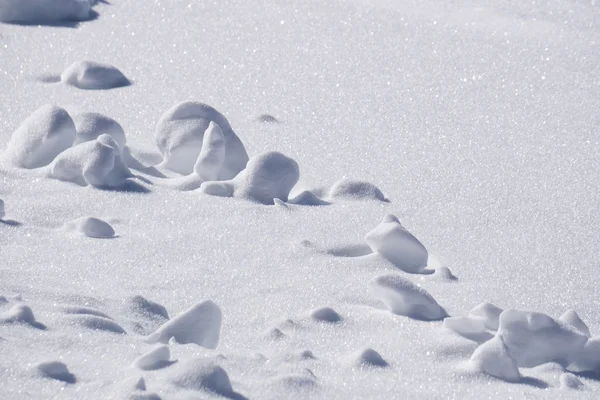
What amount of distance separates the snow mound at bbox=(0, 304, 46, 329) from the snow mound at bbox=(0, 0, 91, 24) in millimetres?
1709

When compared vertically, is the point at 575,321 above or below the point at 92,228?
above

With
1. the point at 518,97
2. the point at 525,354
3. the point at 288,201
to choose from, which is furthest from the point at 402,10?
the point at 525,354

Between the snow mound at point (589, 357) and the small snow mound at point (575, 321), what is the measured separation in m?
0.06

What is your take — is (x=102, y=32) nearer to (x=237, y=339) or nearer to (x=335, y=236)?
(x=335, y=236)

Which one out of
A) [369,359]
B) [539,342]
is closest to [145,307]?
[369,359]

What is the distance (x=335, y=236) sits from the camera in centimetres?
187

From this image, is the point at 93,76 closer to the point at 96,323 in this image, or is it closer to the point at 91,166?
the point at 91,166

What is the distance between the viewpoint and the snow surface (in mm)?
1394

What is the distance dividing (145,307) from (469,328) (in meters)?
0.49

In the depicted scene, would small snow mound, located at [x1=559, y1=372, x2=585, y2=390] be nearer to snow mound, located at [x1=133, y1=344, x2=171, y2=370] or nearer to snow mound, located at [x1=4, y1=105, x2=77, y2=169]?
snow mound, located at [x1=133, y1=344, x2=171, y2=370]

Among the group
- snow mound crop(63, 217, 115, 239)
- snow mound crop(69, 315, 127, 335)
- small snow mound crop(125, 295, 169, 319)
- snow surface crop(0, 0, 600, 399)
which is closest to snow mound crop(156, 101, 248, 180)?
snow surface crop(0, 0, 600, 399)

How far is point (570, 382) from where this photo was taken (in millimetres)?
1416

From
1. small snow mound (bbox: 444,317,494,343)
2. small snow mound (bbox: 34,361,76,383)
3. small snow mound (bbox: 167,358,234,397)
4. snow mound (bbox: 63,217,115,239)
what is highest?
small snow mound (bbox: 444,317,494,343)

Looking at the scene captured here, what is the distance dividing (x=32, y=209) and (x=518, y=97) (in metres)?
1.36
